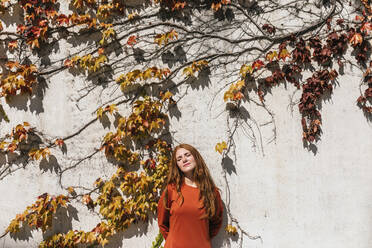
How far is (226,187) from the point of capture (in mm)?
3123

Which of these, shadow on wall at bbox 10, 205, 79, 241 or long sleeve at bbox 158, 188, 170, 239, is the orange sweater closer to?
long sleeve at bbox 158, 188, 170, 239

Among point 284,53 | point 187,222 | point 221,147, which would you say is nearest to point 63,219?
point 187,222

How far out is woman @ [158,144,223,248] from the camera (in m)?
2.65

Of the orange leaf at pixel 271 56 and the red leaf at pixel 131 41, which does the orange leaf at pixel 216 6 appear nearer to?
the orange leaf at pixel 271 56

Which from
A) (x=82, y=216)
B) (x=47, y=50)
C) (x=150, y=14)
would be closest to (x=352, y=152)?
(x=150, y=14)

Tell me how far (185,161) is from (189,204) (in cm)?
37

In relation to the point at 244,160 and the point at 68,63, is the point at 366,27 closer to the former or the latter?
the point at 244,160

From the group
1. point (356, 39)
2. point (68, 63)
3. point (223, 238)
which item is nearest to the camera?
point (356, 39)

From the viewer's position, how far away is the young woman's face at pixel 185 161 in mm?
2783

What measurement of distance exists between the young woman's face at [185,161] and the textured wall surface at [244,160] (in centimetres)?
34

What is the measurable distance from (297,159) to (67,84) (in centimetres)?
244

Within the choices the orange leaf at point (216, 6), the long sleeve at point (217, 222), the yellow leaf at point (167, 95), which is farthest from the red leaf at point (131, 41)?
the long sleeve at point (217, 222)

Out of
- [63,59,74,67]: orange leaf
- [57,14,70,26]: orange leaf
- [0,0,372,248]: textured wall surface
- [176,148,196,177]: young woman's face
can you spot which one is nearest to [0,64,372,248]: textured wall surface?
[0,0,372,248]: textured wall surface

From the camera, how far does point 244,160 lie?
3105mm
